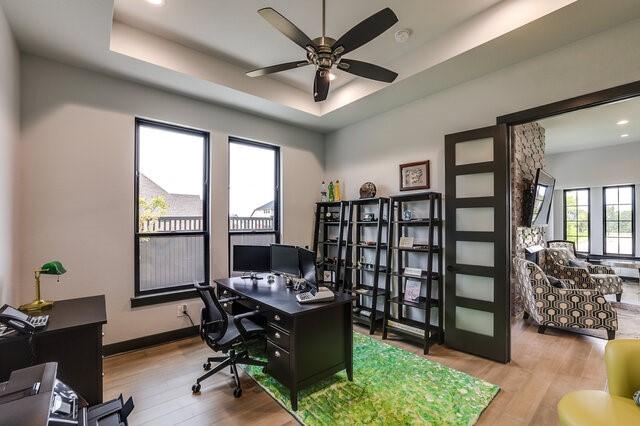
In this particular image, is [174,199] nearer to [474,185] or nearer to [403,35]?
[403,35]

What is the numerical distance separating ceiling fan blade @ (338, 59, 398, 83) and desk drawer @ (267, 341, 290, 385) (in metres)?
2.27

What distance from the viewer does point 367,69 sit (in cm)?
235

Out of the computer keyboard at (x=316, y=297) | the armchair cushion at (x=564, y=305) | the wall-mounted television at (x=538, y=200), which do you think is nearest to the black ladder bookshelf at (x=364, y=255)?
the computer keyboard at (x=316, y=297)

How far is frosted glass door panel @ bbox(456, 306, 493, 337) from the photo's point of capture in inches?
121

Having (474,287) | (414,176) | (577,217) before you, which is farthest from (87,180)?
(577,217)

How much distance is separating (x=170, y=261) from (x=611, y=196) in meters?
8.95

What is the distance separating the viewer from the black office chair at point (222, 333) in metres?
2.50

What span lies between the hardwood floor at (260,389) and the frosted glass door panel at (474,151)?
2.08m

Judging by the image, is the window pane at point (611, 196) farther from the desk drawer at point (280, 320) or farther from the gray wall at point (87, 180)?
the gray wall at point (87, 180)

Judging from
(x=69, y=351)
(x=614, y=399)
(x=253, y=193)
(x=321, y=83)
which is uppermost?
(x=321, y=83)

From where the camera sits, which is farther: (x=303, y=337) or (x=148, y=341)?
(x=148, y=341)

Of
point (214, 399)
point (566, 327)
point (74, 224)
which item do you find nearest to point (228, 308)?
point (214, 399)

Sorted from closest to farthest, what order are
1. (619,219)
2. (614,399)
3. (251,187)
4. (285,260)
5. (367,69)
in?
(614,399) < (367,69) < (285,260) < (251,187) < (619,219)

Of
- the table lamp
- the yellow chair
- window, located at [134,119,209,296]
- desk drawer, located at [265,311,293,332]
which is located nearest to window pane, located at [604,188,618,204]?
the yellow chair
